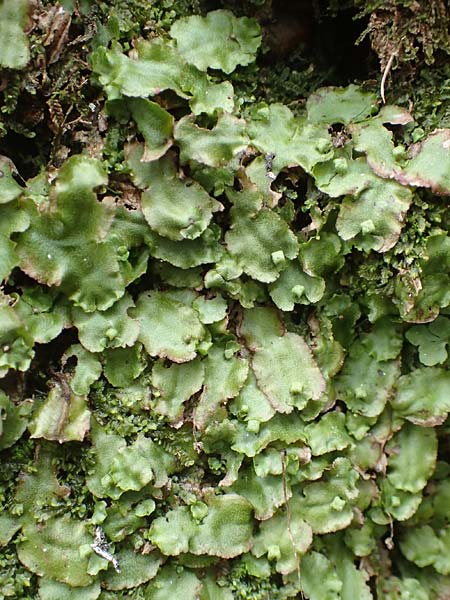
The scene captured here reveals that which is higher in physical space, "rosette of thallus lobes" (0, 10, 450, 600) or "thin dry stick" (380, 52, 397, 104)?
"thin dry stick" (380, 52, 397, 104)

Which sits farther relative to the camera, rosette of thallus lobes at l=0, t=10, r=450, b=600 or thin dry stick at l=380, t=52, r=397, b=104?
thin dry stick at l=380, t=52, r=397, b=104

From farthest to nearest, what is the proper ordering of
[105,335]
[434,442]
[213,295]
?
[434,442] < [213,295] < [105,335]

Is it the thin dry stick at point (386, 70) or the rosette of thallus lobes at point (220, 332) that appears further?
the thin dry stick at point (386, 70)

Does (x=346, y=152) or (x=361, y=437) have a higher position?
(x=346, y=152)

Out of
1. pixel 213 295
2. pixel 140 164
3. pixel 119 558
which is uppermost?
pixel 140 164

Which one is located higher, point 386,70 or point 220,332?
point 386,70

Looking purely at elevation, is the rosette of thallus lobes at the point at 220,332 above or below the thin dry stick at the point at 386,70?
below

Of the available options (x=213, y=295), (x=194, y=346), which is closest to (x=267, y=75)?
(x=213, y=295)

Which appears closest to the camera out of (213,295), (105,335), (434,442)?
(105,335)

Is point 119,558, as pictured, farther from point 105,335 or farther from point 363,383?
point 363,383

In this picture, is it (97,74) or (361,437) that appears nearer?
(97,74)
